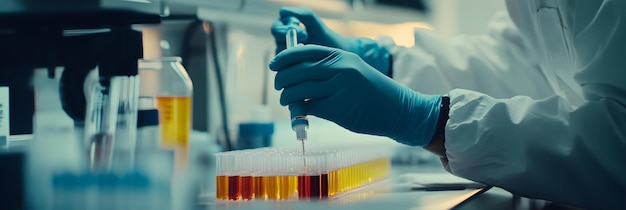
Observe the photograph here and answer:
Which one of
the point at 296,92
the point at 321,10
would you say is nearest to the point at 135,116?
the point at 296,92

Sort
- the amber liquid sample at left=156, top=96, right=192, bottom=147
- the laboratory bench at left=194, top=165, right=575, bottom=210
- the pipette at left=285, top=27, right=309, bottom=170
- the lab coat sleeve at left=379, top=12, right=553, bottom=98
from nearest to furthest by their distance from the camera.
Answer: the laboratory bench at left=194, top=165, right=575, bottom=210 < the pipette at left=285, top=27, right=309, bottom=170 < the amber liquid sample at left=156, top=96, right=192, bottom=147 < the lab coat sleeve at left=379, top=12, right=553, bottom=98

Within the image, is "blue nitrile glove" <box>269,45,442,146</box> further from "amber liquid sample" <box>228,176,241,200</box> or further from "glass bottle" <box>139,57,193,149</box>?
"glass bottle" <box>139,57,193,149</box>

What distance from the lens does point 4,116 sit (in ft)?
3.62

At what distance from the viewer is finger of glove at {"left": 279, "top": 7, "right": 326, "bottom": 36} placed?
1.46 m

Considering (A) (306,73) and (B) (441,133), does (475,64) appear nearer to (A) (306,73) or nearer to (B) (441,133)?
(B) (441,133)

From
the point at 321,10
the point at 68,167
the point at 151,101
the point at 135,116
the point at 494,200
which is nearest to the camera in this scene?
the point at 494,200

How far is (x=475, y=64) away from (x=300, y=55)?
696mm

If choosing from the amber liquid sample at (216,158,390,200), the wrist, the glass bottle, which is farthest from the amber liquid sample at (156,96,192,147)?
the wrist

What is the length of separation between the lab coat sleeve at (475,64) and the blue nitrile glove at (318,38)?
54mm

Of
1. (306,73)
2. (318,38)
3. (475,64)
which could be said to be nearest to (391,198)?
(306,73)

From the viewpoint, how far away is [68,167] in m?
1.19

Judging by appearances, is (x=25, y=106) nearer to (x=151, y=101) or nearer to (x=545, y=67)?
(x=151, y=101)

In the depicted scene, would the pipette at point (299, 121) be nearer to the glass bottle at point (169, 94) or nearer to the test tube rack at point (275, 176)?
the test tube rack at point (275, 176)

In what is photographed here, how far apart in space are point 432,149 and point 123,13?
0.65 m
